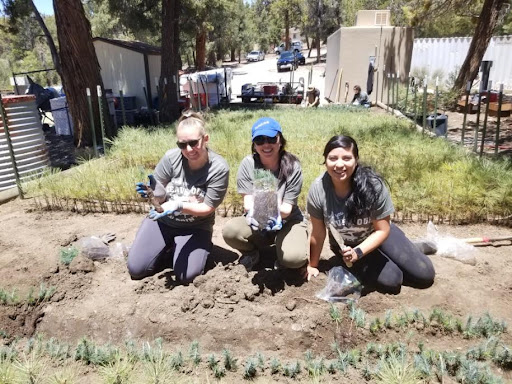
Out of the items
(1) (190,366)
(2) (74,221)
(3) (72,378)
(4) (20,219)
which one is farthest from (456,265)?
(4) (20,219)

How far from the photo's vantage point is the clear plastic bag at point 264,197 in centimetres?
282

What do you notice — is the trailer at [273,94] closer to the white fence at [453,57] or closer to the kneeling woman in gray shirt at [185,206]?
the white fence at [453,57]

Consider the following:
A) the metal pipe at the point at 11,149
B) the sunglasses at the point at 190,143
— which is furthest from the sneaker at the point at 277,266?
the metal pipe at the point at 11,149

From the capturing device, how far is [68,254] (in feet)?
11.1

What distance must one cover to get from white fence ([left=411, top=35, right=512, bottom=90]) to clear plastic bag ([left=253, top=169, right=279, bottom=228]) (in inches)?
610

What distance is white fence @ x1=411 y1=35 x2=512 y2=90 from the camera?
19.6 m

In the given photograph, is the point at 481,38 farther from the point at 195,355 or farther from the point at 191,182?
the point at 195,355

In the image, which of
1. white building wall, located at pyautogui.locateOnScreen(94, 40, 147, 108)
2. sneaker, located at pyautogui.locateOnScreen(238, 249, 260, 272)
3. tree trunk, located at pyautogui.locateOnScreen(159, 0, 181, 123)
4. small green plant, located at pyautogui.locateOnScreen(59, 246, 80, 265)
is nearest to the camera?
sneaker, located at pyautogui.locateOnScreen(238, 249, 260, 272)

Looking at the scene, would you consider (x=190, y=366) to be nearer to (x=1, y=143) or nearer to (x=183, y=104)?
(x=1, y=143)

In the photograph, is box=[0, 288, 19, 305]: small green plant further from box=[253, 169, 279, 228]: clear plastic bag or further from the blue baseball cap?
the blue baseball cap

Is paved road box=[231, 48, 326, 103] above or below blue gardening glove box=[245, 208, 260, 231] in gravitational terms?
above

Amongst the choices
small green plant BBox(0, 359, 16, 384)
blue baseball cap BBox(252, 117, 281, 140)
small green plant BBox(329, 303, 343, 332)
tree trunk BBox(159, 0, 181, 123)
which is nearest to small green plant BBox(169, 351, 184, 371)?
small green plant BBox(0, 359, 16, 384)

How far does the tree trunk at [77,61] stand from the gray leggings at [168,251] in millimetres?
5194

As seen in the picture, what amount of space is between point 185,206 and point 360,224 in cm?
120
